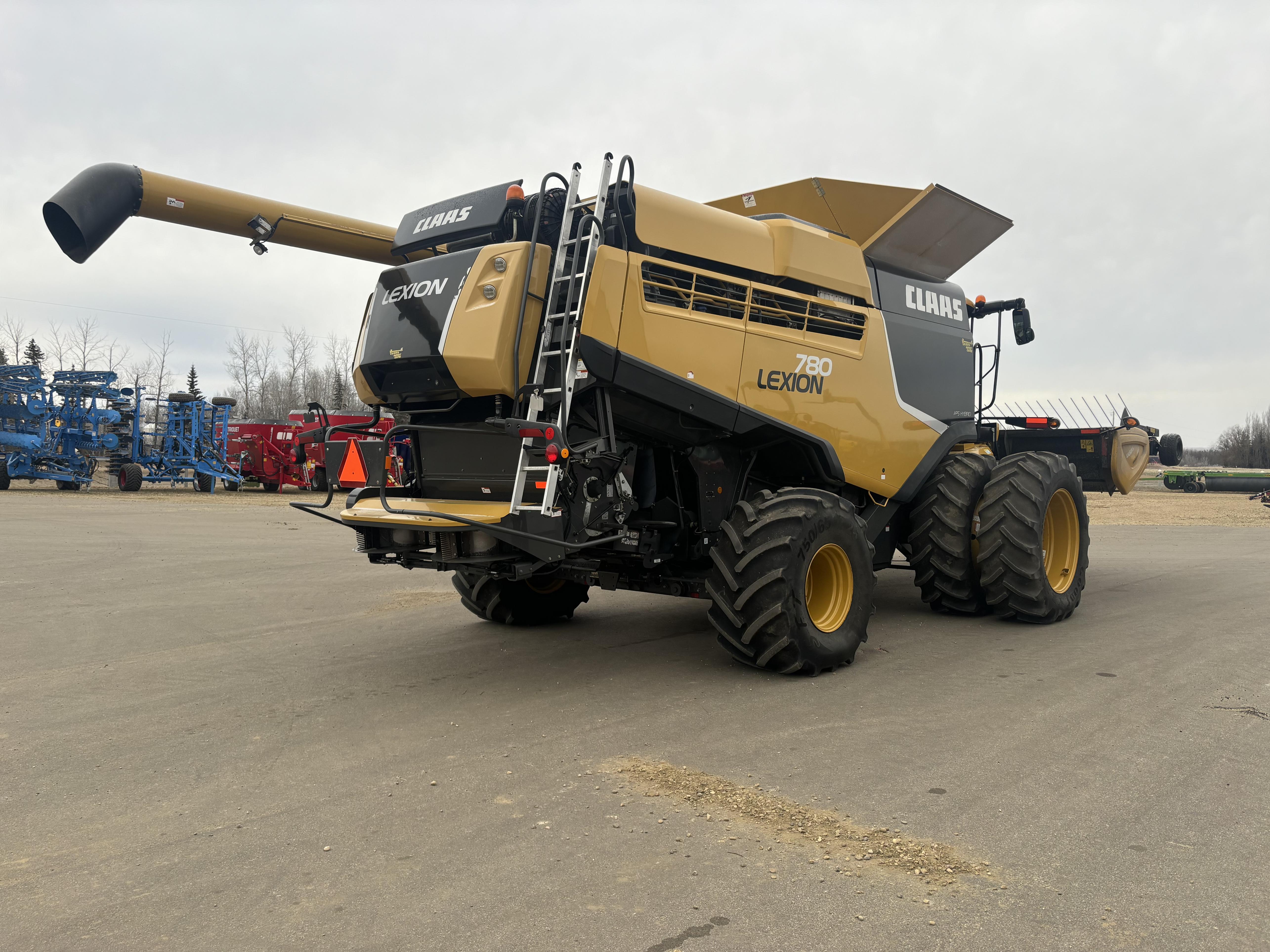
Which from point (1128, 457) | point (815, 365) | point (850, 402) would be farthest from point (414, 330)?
point (1128, 457)

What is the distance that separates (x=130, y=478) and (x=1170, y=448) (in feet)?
87.8

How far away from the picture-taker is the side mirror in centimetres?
892

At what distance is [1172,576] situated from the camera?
1066cm

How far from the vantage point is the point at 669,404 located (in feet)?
18.4

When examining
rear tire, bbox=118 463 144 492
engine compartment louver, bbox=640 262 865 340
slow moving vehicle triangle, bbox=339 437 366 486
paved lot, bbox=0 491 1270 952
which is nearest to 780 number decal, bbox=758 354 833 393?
engine compartment louver, bbox=640 262 865 340

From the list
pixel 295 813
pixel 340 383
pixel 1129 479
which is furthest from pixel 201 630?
pixel 340 383

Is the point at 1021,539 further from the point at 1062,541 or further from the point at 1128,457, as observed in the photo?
the point at 1128,457

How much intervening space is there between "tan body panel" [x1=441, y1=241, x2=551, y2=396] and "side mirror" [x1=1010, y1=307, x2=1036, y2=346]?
18.2 feet

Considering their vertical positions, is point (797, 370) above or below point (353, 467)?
above

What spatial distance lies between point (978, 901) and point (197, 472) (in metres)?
29.2

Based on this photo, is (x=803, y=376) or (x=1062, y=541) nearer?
(x=803, y=376)

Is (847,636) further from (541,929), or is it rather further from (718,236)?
(541,929)

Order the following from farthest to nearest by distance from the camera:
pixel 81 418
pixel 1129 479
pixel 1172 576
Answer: pixel 81 418 < pixel 1172 576 < pixel 1129 479

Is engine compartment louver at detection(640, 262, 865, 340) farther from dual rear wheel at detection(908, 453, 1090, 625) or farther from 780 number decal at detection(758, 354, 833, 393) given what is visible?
dual rear wheel at detection(908, 453, 1090, 625)
